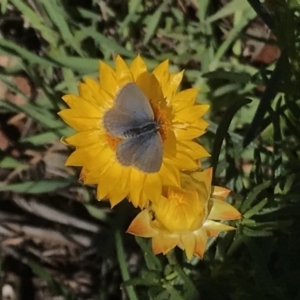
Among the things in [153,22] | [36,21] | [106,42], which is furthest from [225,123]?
[36,21]

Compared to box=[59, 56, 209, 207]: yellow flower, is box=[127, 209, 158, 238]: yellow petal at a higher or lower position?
lower

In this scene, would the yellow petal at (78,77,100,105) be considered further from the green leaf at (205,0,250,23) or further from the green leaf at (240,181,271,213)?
the green leaf at (205,0,250,23)

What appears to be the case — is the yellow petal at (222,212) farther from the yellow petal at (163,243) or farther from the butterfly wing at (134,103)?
the butterfly wing at (134,103)

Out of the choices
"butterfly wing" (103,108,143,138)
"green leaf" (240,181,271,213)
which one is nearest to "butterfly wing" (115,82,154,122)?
"butterfly wing" (103,108,143,138)

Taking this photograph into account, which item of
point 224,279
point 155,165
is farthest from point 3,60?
point 155,165

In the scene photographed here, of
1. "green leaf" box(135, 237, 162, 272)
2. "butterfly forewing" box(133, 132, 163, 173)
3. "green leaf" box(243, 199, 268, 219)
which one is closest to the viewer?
"butterfly forewing" box(133, 132, 163, 173)
